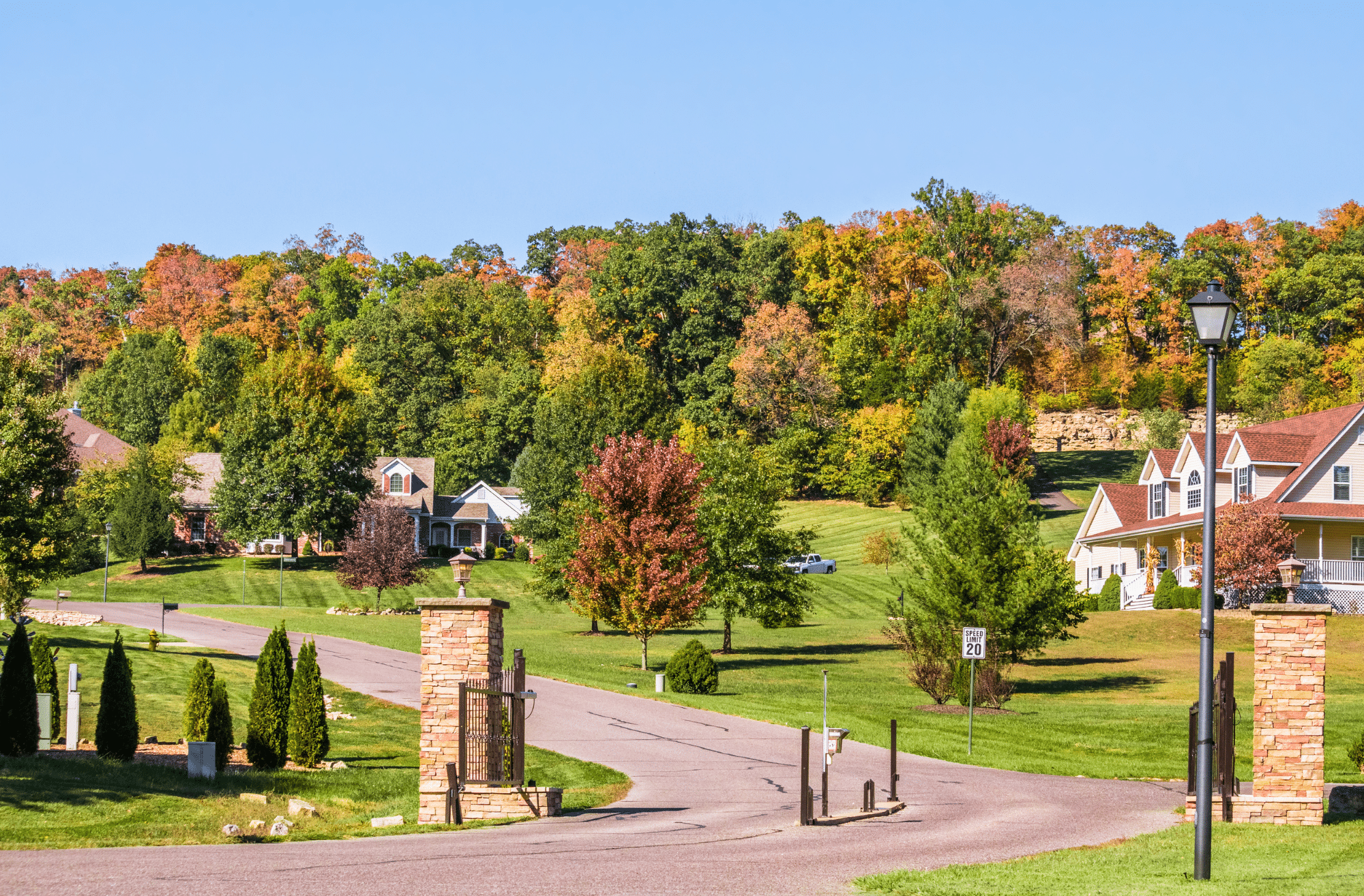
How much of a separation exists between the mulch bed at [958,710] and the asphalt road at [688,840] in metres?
7.24

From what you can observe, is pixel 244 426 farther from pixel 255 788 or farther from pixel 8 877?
pixel 8 877

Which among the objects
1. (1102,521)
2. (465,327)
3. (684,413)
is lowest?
(1102,521)

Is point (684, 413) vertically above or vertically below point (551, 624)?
above

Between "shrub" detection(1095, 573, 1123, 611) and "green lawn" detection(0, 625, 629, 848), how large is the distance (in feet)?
121

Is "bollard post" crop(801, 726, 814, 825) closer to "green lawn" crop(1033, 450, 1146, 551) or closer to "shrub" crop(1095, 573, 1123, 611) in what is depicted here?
"shrub" crop(1095, 573, 1123, 611)

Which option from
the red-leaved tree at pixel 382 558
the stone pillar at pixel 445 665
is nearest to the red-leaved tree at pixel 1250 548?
the red-leaved tree at pixel 382 558

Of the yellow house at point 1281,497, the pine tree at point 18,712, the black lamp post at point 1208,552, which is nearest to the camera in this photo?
the black lamp post at point 1208,552

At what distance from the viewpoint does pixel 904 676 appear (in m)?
41.2

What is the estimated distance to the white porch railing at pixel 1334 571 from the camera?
49906 mm

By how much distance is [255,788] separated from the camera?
20.2 meters

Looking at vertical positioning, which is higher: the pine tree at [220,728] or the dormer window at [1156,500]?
the dormer window at [1156,500]

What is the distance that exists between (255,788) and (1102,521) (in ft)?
168

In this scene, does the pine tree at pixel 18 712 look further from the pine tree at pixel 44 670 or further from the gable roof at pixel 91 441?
the gable roof at pixel 91 441

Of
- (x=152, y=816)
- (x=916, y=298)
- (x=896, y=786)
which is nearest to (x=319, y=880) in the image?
(x=152, y=816)
